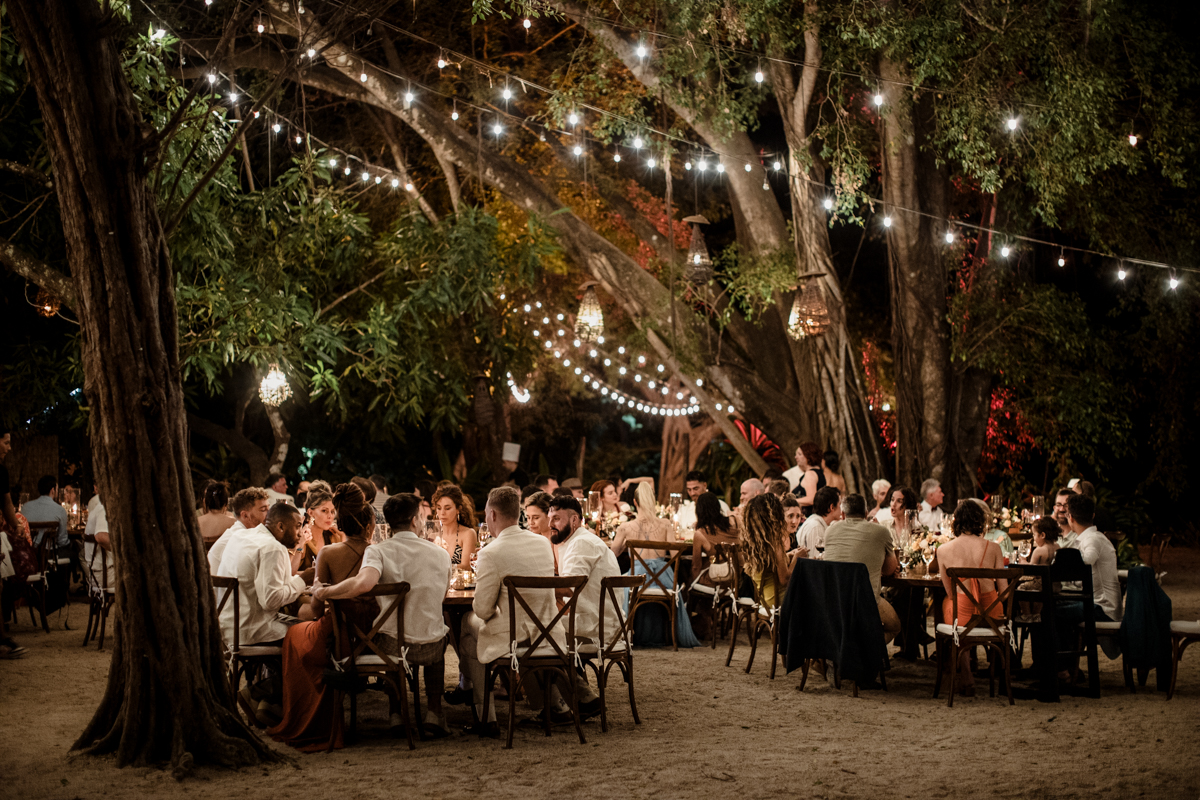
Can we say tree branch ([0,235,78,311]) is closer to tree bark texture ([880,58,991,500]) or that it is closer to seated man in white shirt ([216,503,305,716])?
seated man in white shirt ([216,503,305,716])

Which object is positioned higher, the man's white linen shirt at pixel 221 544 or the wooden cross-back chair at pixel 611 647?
the man's white linen shirt at pixel 221 544

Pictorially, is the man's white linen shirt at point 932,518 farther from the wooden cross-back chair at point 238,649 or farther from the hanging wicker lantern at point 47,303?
the hanging wicker lantern at point 47,303

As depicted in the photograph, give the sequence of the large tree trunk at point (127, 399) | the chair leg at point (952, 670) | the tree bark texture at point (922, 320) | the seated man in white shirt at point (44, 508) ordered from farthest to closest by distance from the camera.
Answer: the tree bark texture at point (922, 320)
the seated man in white shirt at point (44, 508)
the chair leg at point (952, 670)
the large tree trunk at point (127, 399)

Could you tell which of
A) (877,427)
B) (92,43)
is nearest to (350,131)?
(877,427)

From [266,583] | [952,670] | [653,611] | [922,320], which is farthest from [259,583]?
[922,320]

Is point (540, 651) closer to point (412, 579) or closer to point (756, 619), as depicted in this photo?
point (412, 579)

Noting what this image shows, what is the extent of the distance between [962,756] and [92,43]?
5119mm

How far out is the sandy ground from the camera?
479 cm

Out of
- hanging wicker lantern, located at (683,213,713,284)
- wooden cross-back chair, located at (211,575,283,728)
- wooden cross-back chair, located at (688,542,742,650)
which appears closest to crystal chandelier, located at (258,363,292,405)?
hanging wicker lantern, located at (683,213,713,284)

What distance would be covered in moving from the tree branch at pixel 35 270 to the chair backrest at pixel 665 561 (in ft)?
14.4

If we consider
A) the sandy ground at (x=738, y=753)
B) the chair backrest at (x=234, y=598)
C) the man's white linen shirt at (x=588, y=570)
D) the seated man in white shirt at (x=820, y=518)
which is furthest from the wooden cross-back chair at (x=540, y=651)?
the seated man in white shirt at (x=820, y=518)

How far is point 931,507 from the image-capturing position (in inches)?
366

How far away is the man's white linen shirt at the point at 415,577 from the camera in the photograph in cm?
548

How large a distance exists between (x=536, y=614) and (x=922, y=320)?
7.34 meters
